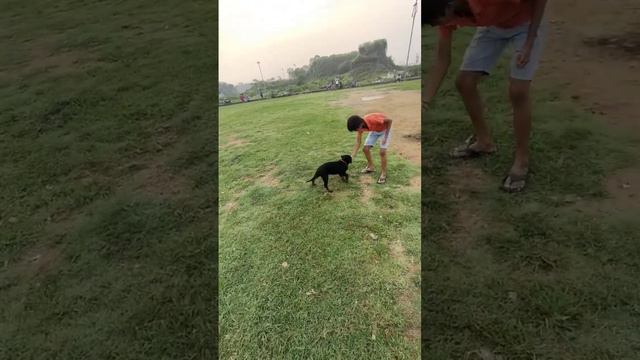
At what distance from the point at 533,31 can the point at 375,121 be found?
0.92 meters

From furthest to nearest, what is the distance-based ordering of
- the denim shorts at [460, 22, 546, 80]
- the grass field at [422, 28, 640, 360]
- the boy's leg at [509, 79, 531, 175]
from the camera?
the boy's leg at [509, 79, 531, 175] < the denim shorts at [460, 22, 546, 80] < the grass field at [422, 28, 640, 360]

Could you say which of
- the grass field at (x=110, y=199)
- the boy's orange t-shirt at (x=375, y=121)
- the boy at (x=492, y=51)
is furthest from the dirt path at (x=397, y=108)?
the grass field at (x=110, y=199)

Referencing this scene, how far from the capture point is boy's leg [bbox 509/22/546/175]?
2426 millimetres

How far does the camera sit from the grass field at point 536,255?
1.95m

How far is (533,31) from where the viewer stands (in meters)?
2.34

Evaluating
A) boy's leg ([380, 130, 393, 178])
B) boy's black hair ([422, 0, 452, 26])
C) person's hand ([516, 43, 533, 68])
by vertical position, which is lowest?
boy's leg ([380, 130, 393, 178])

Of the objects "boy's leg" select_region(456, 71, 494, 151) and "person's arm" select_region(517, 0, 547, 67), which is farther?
"boy's leg" select_region(456, 71, 494, 151)

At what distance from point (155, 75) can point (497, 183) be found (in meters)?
3.62

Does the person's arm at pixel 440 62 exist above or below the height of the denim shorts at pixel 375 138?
above

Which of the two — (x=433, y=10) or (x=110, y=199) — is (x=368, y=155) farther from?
(x=110, y=199)

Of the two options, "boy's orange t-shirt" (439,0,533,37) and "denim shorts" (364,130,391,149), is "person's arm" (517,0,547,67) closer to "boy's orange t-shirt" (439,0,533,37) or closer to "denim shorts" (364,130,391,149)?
"boy's orange t-shirt" (439,0,533,37)

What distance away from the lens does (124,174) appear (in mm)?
3443

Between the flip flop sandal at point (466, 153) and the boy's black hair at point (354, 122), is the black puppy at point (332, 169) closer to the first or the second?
the boy's black hair at point (354, 122)

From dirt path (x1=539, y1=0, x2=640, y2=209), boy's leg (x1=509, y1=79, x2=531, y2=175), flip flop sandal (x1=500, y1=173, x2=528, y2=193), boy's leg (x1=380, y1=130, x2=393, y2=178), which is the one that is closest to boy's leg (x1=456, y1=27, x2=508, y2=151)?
boy's leg (x1=509, y1=79, x2=531, y2=175)
